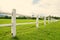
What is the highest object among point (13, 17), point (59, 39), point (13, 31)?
point (13, 17)

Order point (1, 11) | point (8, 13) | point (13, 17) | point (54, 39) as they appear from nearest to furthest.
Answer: point (1, 11), point (8, 13), point (13, 17), point (54, 39)

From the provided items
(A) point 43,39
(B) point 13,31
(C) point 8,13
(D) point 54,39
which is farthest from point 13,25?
(D) point 54,39

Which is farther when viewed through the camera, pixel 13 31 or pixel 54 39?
pixel 54 39

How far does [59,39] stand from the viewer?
213 inches

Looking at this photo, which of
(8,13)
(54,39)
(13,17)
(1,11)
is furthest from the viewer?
(54,39)

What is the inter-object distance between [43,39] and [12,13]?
1477 mm

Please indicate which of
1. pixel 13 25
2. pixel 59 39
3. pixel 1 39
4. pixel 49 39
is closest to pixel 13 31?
pixel 13 25

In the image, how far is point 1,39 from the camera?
4551 mm

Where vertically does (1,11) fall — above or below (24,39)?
above

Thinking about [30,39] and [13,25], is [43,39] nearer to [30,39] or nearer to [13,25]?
[30,39]

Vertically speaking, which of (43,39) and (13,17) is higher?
(13,17)

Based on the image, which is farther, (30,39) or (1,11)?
(30,39)

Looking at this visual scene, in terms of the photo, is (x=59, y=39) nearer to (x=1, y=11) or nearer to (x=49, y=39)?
(x=49, y=39)

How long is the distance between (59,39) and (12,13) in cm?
202
